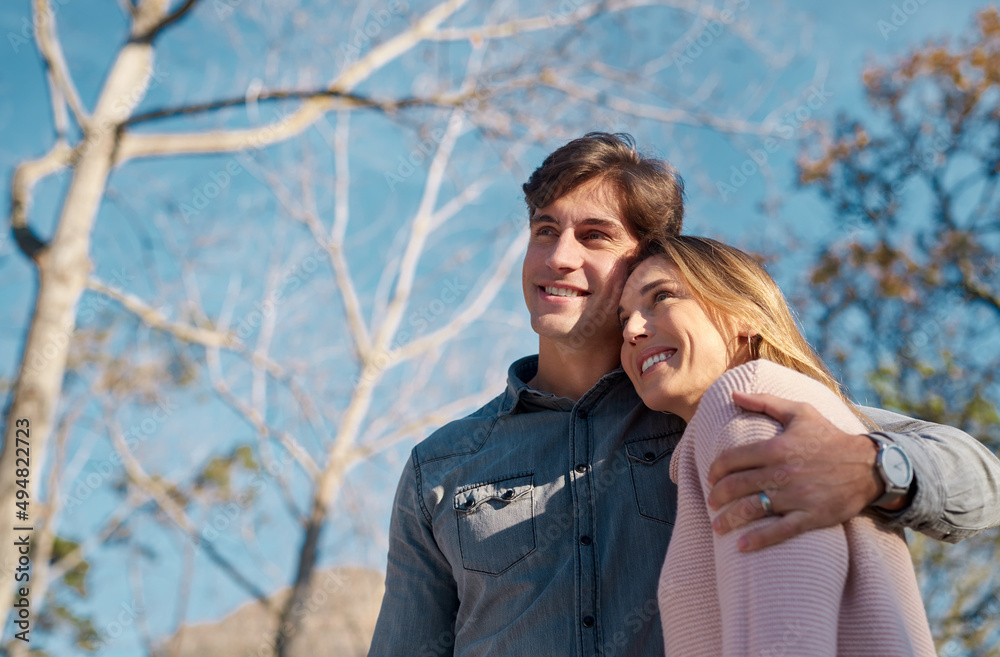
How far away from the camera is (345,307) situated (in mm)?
10414

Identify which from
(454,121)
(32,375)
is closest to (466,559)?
(32,375)

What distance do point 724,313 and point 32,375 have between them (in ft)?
13.0

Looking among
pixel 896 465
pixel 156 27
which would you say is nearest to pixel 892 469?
pixel 896 465

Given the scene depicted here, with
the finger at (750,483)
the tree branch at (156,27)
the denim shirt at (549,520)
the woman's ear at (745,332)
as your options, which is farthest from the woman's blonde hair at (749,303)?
the tree branch at (156,27)

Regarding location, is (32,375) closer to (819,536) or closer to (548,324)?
(548,324)

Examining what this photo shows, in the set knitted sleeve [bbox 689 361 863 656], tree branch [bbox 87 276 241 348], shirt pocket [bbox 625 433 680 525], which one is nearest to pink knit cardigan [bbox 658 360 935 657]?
knitted sleeve [bbox 689 361 863 656]

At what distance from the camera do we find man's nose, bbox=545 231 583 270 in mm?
2553

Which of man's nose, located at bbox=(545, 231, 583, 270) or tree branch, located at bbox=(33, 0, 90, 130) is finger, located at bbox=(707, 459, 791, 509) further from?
tree branch, located at bbox=(33, 0, 90, 130)

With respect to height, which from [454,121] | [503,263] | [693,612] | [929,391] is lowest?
[693,612]

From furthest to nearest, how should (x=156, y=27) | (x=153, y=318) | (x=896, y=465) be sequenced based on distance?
(x=153, y=318) → (x=156, y=27) → (x=896, y=465)

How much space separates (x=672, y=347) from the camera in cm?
213

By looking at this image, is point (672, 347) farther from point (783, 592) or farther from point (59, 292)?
point (59, 292)

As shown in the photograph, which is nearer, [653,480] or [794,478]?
[794,478]

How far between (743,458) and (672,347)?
598mm
